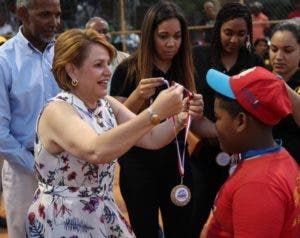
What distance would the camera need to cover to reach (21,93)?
135 inches

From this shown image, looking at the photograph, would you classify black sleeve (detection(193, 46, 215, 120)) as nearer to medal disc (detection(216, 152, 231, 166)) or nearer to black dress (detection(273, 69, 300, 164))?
medal disc (detection(216, 152, 231, 166))

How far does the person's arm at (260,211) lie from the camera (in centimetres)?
189

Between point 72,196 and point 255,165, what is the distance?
938 mm

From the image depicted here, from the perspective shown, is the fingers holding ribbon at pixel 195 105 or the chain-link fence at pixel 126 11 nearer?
the fingers holding ribbon at pixel 195 105

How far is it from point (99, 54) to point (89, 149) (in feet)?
1.65

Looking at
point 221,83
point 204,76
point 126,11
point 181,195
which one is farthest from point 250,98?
point 126,11

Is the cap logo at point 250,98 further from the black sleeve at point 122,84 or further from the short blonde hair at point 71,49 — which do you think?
the black sleeve at point 122,84

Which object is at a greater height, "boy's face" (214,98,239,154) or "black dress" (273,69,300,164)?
"boy's face" (214,98,239,154)

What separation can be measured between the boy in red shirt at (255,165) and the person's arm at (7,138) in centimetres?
152

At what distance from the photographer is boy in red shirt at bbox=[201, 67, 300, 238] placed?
75.0 inches

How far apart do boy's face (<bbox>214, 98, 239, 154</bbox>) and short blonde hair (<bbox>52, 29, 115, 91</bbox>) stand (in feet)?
2.43

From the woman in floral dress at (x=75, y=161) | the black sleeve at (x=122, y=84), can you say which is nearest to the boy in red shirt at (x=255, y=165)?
the woman in floral dress at (x=75, y=161)

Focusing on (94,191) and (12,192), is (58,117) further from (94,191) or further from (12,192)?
(12,192)

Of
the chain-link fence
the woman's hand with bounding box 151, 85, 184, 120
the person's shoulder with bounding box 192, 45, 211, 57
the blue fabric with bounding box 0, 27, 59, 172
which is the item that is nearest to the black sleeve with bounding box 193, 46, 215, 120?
the person's shoulder with bounding box 192, 45, 211, 57
